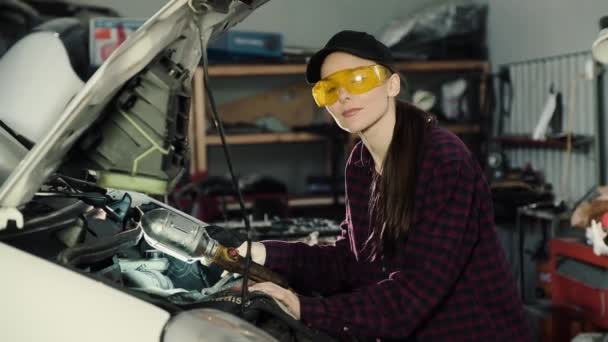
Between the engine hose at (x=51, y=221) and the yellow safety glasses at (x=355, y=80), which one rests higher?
the yellow safety glasses at (x=355, y=80)

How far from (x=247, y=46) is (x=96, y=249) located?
3228 mm

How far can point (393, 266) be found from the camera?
1803mm

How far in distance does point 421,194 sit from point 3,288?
87 cm

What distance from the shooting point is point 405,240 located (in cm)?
172

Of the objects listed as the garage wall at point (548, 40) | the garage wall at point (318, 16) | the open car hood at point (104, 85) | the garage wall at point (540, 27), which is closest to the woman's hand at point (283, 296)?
the open car hood at point (104, 85)

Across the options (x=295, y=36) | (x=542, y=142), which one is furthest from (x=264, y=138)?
(x=542, y=142)

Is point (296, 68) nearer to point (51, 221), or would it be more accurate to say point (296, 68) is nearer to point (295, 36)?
point (295, 36)

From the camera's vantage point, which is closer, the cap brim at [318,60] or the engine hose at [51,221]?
the engine hose at [51,221]

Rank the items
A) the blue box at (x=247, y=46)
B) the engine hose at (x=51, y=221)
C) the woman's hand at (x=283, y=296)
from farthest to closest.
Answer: the blue box at (x=247, y=46)
the woman's hand at (x=283, y=296)
the engine hose at (x=51, y=221)

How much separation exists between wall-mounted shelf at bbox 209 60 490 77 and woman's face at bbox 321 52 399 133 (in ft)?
9.04

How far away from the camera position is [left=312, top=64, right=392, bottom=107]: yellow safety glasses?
66.3 inches

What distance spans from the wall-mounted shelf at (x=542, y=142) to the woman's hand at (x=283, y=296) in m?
2.78

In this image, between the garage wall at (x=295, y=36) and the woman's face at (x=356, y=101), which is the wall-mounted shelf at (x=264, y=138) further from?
the woman's face at (x=356, y=101)

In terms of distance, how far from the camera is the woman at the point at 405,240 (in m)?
1.57
